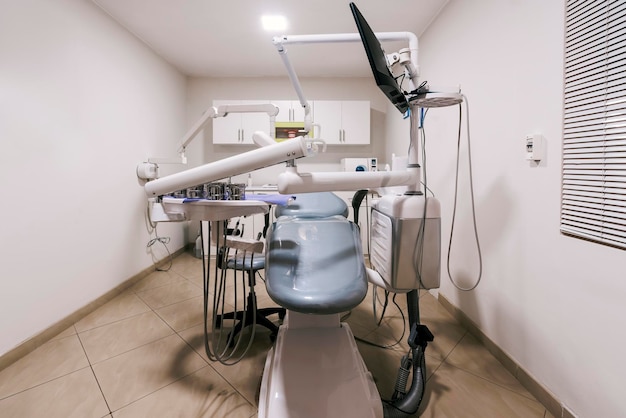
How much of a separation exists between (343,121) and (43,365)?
3591 mm

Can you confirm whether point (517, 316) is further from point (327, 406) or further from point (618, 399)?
point (327, 406)

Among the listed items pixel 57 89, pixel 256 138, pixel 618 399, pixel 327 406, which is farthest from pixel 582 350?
pixel 57 89

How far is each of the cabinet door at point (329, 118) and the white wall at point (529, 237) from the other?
1778 mm

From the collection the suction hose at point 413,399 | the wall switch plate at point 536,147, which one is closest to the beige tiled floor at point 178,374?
the suction hose at point 413,399

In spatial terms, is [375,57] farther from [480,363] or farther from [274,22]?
[274,22]

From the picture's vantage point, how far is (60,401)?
1245 millimetres

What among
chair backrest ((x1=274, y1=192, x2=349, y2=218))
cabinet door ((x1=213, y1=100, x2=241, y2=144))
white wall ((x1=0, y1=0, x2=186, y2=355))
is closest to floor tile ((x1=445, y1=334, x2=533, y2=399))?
chair backrest ((x1=274, y1=192, x2=349, y2=218))

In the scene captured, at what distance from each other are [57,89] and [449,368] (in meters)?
3.09

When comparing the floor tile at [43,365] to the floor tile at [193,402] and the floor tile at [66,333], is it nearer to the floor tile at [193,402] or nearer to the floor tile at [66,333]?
the floor tile at [66,333]

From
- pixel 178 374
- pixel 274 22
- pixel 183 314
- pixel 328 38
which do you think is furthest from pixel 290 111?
pixel 178 374

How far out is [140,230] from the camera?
9.00 ft

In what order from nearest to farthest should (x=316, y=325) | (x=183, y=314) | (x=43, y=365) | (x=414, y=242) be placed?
(x=414, y=242)
(x=316, y=325)
(x=43, y=365)
(x=183, y=314)

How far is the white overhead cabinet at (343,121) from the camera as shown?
359cm

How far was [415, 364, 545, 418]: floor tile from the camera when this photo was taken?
1183 millimetres
